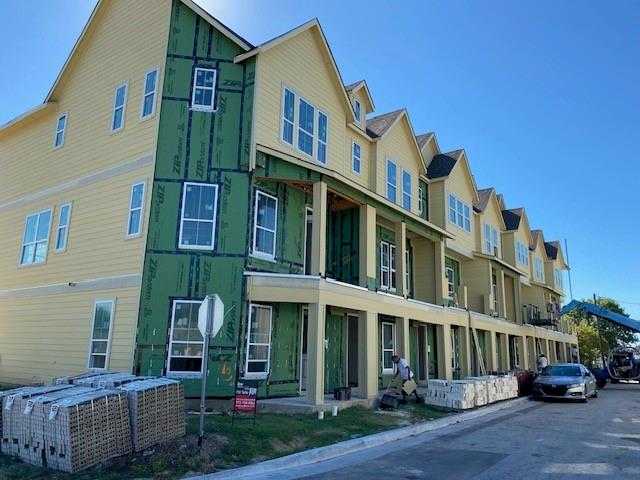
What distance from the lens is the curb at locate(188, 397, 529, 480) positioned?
807cm

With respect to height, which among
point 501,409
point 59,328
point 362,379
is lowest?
point 501,409

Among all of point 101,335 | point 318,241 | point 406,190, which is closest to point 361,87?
point 406,190

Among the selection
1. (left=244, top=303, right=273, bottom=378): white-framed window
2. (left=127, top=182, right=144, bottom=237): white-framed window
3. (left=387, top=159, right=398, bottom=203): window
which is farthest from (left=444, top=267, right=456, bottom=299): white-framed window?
(left=127, top=182, right=144, bottom=237): white-framed window

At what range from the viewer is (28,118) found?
20.7 meters

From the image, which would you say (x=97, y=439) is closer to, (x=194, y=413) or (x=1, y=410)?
(x=1, y=410)

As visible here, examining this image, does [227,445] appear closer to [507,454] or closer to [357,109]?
[507,454]

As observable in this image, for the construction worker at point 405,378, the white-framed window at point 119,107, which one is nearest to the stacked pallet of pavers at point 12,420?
the white-framed window at point 119,107

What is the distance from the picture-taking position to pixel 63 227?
17.5m

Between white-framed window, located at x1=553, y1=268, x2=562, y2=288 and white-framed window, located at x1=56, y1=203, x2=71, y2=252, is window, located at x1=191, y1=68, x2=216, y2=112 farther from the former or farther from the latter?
white-framed window, located at x1=553, y1=268, x2=562, y2=288

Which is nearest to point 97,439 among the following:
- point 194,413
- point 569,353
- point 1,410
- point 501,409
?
point 1,410

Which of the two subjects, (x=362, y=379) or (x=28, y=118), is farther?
(x=28, y=118)

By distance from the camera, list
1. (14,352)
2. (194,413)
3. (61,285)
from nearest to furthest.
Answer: (194,413)
(61,285)
(14,352)

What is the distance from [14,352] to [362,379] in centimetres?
1242

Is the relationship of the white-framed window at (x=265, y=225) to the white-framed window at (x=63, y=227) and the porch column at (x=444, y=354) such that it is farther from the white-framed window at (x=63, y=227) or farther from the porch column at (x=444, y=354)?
the porch column at (x=444, y=354)
